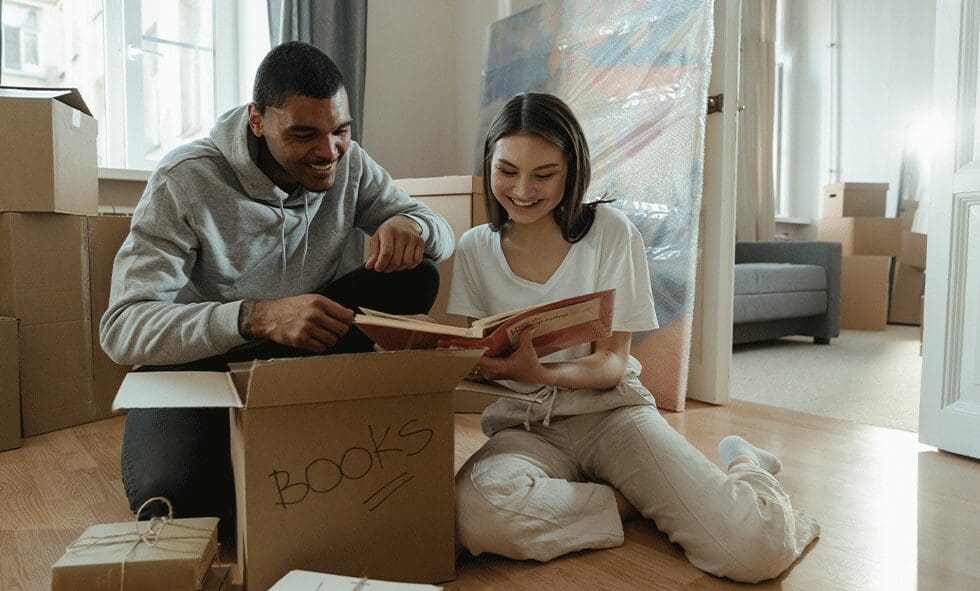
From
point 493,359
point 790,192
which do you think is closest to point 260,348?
point 493,359

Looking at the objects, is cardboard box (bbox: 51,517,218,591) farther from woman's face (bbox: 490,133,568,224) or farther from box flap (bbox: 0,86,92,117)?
box flap (bbox: 0,86,92,117)

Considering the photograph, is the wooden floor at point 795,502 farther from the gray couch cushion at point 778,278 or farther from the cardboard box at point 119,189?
the gray couch cushion at point 778,278

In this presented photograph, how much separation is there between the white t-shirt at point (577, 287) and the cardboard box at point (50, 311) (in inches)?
49.8

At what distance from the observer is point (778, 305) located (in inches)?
137

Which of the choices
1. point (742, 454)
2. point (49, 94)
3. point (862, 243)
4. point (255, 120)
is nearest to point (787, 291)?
point (862, 243)

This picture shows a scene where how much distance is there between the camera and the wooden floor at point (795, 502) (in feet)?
3.35

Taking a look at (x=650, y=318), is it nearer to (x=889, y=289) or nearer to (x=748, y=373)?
(x=748, y=373)

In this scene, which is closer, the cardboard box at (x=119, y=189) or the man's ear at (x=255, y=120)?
the man's ear at (x=255, y=120)

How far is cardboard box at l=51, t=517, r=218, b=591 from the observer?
842 mm

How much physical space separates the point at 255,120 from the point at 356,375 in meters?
0.65

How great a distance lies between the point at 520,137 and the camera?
47.4 inches

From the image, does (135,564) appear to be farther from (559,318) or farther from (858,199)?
(858,199)

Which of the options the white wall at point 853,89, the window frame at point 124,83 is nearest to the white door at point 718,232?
the window frame at point 124,83

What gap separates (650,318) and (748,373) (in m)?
1.82
